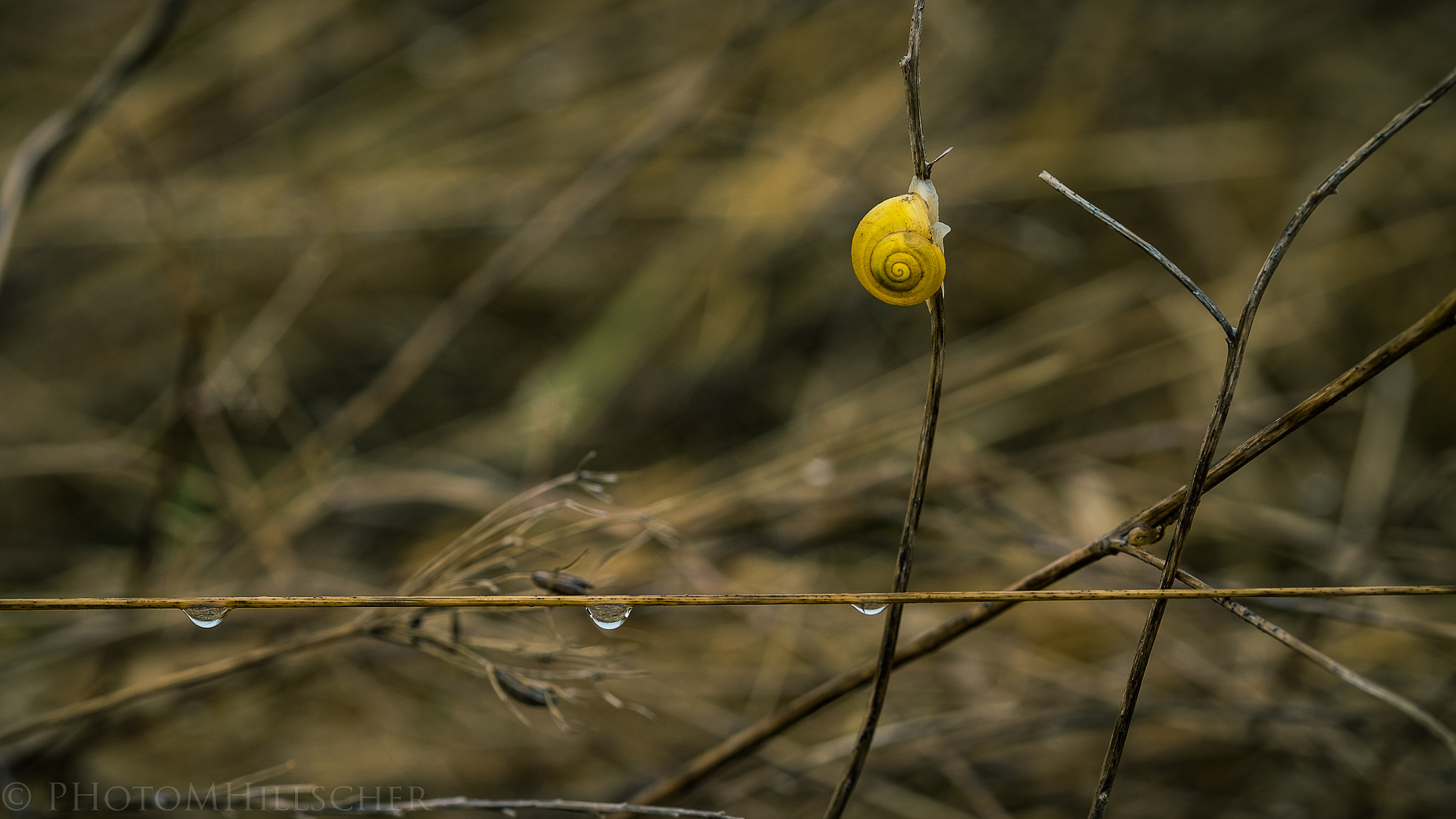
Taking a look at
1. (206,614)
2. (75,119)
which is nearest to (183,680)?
(206,614)

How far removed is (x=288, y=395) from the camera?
Answer: 1.33 meters

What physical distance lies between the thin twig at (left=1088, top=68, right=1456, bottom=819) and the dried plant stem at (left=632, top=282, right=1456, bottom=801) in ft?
0.04

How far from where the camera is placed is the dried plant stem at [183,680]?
0.55 meters

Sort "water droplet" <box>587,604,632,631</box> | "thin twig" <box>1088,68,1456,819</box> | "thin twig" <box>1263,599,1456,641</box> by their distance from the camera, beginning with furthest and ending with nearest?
"thin twig" <box>1263,599,1456,641</box> < "water droplet" <box>587,604,632,631</box> < "thin twig" <box>1088,68,1456,819</box>

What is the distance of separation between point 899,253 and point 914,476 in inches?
4.9

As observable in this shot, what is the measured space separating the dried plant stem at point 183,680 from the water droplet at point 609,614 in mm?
186

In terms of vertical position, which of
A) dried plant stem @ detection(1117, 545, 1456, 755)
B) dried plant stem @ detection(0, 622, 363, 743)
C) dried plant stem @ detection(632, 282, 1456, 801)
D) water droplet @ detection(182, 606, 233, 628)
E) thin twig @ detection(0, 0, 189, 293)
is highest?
thin twig @ detection(0, 0, 189, 293)

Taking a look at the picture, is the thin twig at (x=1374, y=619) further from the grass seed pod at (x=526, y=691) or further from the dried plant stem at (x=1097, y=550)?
the grass seed pod at (x=526, y=691)

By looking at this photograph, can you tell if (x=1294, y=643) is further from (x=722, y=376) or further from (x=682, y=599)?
(x=722, y=376)

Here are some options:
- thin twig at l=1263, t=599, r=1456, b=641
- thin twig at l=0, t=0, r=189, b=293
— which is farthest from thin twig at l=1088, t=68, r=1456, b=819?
thin twig at l=0, t=0, r=189, b=293

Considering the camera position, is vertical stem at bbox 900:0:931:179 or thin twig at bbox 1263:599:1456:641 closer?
vertical stem at bbox 900:0:931:179

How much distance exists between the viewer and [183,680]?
0.56 meters

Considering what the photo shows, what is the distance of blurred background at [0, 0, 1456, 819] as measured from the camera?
0.90m

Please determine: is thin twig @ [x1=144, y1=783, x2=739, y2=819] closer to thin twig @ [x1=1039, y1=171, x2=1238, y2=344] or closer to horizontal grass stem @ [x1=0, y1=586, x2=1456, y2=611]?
horizontal grass stem @ [x1=0, y1=586, x2=1456, y2=611]
